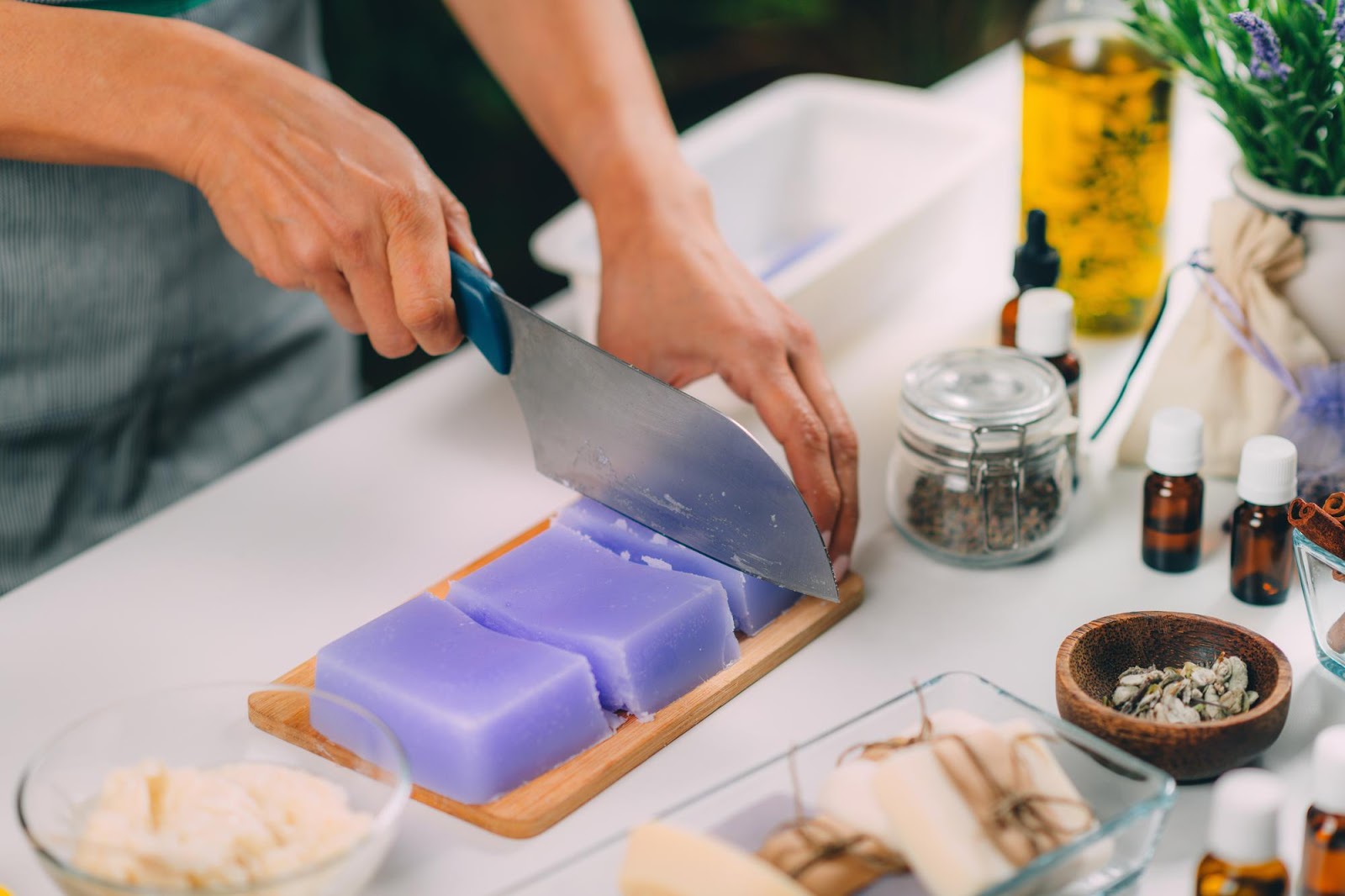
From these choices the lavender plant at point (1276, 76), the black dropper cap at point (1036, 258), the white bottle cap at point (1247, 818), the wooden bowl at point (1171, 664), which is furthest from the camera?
the black dropper cap at point (1036, 258)

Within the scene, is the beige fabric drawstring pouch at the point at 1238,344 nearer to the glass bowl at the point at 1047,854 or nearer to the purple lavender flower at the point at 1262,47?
the purple lavender flower at the point at 1262,47

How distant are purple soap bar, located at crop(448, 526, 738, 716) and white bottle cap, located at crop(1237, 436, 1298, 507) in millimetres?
380

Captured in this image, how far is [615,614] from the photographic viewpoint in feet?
3.26

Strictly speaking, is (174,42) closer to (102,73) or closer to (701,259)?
(102,73)

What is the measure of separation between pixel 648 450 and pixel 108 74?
1.59 ft

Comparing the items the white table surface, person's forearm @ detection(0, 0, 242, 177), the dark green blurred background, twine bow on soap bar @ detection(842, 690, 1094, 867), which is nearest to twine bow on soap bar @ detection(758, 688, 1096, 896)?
twine bow on soap bar @ detection(842, 690, 1094, 867)

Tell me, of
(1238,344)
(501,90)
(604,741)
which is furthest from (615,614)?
(501,90)

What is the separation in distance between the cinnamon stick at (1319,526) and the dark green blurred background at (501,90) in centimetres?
224

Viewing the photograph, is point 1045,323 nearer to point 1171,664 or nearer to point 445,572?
point 1171,664

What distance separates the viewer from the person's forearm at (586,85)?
52.2 inches

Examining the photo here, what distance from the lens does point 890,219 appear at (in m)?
1.43

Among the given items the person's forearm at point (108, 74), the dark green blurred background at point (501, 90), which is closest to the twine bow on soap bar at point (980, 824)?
the person's forearm at point (108, 74)

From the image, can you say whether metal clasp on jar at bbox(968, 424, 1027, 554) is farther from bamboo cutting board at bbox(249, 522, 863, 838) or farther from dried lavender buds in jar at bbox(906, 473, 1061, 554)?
bamboo cutting board at bbox(249, 522, 863, 838)

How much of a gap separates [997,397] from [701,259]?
0.94ft
